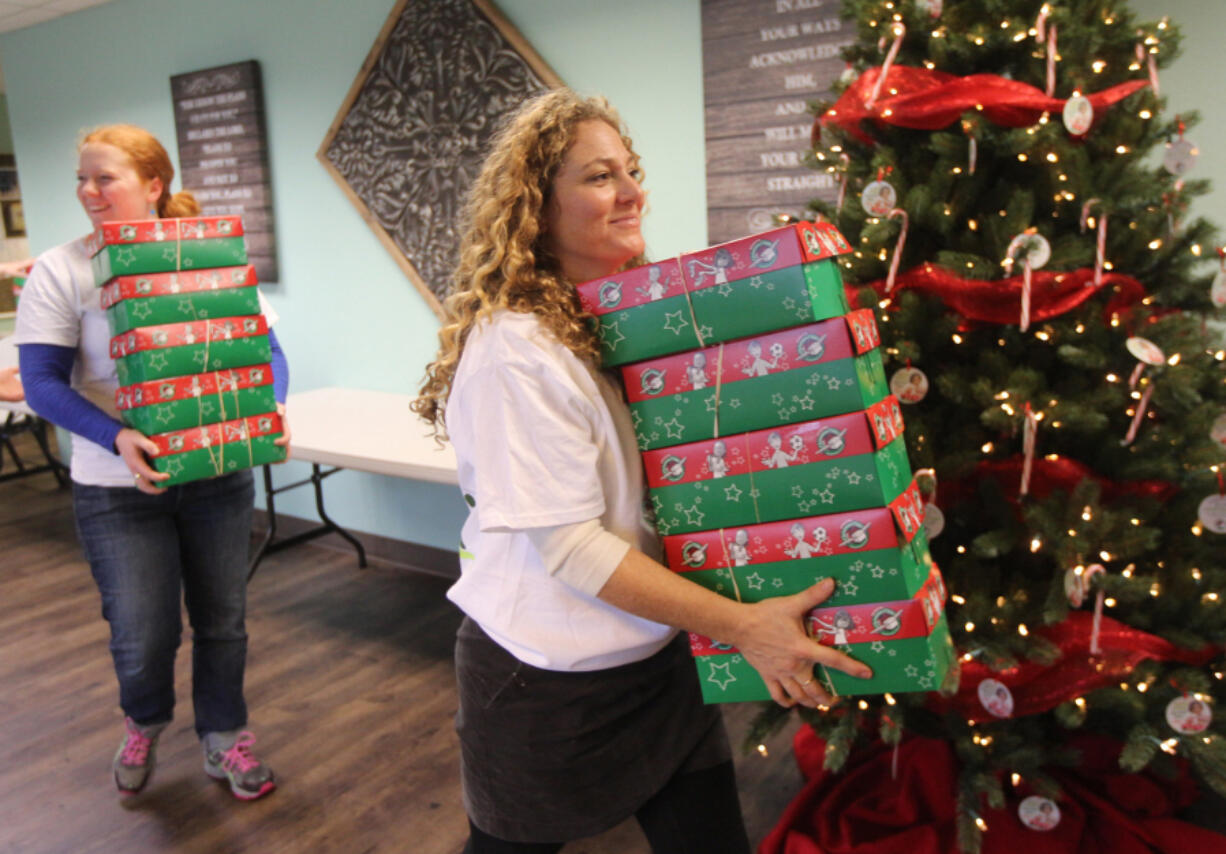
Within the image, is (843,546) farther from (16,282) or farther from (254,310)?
(16,282)

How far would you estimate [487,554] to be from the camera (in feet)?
4.04

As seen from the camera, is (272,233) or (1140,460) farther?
(272,233)

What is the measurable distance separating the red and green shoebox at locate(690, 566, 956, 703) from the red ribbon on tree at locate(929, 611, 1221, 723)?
612 millimetres

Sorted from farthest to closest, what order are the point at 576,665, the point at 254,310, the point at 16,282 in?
the point at 16,282 → the point at 254,310 → the point at 576,665

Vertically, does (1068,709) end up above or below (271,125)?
below

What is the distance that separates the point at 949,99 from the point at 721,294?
0.81 meters

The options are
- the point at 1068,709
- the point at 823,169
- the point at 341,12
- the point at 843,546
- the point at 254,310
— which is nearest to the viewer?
the point at 843,546

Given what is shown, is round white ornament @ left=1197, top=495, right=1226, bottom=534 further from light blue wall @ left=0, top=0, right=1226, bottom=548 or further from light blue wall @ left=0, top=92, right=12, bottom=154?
light blue wall @ left=0, top=92, right=12, bottom=154

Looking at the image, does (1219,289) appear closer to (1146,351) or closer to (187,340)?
(1146,351)

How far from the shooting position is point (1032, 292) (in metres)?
1.60

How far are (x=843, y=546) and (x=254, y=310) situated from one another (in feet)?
5.38

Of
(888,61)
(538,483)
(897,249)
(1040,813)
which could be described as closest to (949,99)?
(888,61)

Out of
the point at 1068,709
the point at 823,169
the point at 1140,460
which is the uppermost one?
the point at 823,169

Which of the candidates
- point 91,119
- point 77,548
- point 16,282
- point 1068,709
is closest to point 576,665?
point 1068,709
